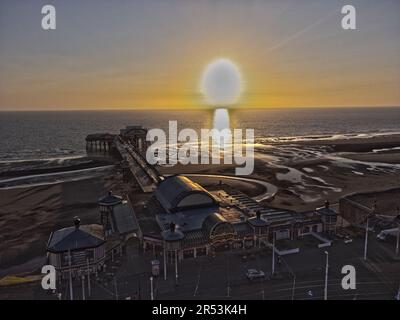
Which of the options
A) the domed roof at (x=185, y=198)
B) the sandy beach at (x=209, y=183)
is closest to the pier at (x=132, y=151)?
the sandy beach at (x=209, y=183)

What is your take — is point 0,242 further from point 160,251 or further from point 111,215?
point 160,251

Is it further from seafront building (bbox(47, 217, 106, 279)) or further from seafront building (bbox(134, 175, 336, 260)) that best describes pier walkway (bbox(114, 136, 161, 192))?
seafront building (bbox(47, 217, 106, 279))

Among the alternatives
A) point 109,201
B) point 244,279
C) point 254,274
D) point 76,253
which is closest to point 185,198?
point 109,201

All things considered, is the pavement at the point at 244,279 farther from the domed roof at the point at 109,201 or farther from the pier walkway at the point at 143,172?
the pier walkway at the point at 143,172

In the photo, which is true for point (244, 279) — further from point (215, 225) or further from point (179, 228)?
point (179, 228)

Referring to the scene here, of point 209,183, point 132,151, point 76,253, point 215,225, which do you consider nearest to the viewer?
point 76,253

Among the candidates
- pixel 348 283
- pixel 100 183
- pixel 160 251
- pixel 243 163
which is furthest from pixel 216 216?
pixel 243 163

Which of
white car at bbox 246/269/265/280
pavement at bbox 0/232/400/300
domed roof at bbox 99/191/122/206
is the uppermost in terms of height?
domed roof at bbox 99/191/122/206

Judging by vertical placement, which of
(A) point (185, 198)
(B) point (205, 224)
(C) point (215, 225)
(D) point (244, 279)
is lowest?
(D) point (244, 279)

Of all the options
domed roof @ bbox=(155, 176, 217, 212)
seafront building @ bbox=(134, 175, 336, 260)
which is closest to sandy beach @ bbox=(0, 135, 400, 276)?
seafront building @ bbox=(134, 175, 336, 260)

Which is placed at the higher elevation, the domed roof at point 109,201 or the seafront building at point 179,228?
the domed roof at point 109,201
